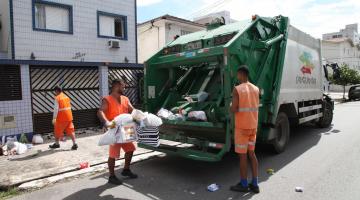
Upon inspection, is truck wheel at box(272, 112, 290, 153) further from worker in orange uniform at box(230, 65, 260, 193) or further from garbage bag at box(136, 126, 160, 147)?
garbage bag at box(136, 126, 160, 147)

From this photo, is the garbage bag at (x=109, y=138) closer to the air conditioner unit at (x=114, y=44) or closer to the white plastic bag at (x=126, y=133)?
the white plastic bag at (x=126, y=133)

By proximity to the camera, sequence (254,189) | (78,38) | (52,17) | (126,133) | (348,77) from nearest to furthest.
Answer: (254,189)
(126,133)
(52,17)
(78,38)
(348,77)

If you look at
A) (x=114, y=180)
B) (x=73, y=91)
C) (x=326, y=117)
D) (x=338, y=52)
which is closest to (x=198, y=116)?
(x=114, y=180)

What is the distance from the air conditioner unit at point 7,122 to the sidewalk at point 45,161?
875 mm

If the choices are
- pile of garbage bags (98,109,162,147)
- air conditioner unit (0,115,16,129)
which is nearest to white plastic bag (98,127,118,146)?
pile of garbage bags (98,109,162,147)

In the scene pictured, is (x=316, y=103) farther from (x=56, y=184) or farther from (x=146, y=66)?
(x=56, y=184)

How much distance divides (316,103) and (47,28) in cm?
892

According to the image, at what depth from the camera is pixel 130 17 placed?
13250 millimetres

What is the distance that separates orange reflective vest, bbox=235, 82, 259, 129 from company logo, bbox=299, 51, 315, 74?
316 cm

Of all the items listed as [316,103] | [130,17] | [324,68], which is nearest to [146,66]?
[316,103]

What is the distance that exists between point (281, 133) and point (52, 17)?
8671 mm

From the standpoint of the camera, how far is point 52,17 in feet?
35.8

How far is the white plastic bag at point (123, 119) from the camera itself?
14.6ft

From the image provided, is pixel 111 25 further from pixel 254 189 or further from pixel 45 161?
pixel 254 189
